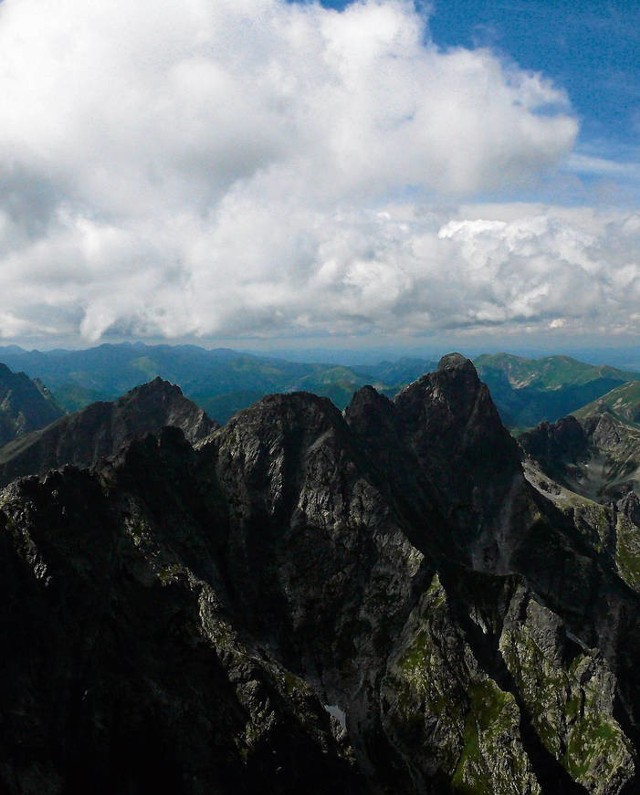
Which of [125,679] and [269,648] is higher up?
[125,679]

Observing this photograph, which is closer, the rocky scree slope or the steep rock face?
the steep rock face

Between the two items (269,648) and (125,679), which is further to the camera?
(269,648)

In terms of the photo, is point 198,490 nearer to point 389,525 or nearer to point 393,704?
point 389,525

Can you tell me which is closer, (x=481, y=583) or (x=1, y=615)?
(x=1, y=615)

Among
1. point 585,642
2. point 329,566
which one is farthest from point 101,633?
point 585,642

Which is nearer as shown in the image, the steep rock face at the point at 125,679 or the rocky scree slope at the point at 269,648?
the steep rock face at the point at 125,679

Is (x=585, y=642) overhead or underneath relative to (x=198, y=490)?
underneath

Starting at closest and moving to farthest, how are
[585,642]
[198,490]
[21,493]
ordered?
1. [21,493]
2. [198,490]
3. [585,642]

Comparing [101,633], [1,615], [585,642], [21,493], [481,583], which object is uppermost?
[21,493]
